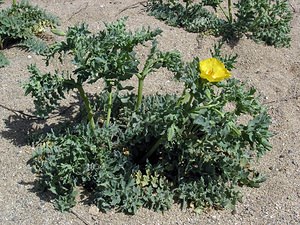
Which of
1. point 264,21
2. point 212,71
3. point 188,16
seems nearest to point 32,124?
point 212,71

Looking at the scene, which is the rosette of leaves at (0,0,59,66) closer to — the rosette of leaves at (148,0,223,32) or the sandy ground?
the sandy ground

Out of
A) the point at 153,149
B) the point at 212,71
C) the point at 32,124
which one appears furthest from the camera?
the point at 32,124

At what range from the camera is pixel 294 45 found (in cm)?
515

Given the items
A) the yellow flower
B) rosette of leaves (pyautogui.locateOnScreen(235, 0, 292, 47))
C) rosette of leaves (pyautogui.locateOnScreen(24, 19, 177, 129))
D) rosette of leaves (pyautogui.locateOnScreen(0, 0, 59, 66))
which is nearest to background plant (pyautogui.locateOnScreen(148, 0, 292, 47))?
rosette of leaves (pyautogui.locateOnScreen(235, 0, 292, 47))

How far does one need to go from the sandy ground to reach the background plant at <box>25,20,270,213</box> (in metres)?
0.08

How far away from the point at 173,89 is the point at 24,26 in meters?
1.35

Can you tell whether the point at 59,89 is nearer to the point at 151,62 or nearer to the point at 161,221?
the point at 151,62

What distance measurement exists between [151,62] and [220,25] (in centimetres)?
191

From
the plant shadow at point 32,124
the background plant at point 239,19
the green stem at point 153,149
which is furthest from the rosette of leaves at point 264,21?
the green stem at point 153,149

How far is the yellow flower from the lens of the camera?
2877 millimetres

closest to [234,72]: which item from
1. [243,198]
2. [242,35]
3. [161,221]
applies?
[242,35]

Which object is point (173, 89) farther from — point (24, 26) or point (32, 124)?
point (24, 26)

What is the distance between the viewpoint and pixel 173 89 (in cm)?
438

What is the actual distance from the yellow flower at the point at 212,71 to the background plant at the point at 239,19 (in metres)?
2.06
